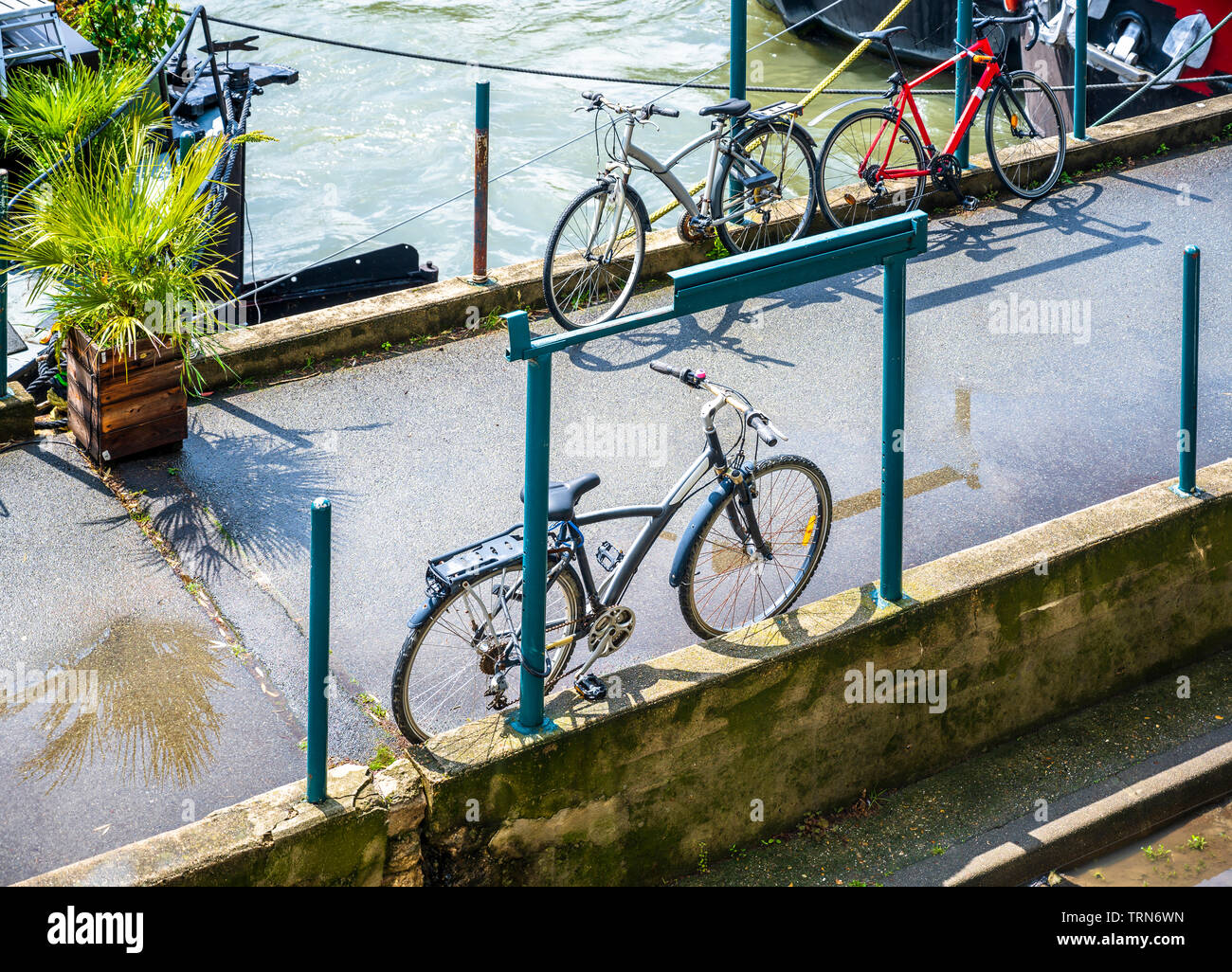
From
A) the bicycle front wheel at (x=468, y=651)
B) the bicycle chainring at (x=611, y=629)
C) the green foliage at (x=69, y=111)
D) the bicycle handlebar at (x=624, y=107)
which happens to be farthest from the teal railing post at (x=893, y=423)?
the green foliage at (x=69, y=111)

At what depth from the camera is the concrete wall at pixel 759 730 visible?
4.27 m

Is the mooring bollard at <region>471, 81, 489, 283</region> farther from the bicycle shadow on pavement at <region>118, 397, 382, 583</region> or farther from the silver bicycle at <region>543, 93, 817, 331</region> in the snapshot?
the bicycle shadow on pavement at <region>118, 397, 382, 583</region>

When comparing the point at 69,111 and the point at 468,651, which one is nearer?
the point at 468,651

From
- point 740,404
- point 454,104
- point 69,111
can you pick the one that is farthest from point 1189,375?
point 454,104

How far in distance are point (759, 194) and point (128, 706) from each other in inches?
199

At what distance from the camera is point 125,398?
6.63 meters

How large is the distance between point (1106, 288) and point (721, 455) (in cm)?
455

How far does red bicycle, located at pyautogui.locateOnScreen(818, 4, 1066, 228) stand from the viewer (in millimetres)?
8961

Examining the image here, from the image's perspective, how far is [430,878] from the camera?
14.7 feet

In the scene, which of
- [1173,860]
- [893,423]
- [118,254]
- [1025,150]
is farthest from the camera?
[1025,150]

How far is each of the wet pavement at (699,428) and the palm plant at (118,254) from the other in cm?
71

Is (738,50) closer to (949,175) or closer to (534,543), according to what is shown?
(949,175)

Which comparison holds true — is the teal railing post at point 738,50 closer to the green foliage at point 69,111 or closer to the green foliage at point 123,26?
the green foliage at point 69,111
